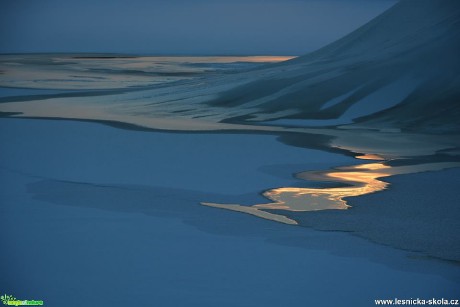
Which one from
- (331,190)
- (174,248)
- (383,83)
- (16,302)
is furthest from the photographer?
(383,83)

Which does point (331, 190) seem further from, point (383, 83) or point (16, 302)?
point (383, 83)

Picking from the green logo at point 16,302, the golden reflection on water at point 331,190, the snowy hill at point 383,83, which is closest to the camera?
the green logo at point 16,302

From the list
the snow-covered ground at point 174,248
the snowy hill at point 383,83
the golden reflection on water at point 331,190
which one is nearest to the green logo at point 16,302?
the snow-covered ground at point 174,248

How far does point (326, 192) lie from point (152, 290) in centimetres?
409

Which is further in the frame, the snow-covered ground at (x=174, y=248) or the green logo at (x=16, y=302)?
the snow-covered ground at (x=174, y=248)

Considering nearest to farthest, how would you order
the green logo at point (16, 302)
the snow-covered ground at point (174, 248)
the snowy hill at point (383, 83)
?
the green logo at point (16, 302) < the snow-covered ground at point (174, 248) < the snowy hill at point (383, 83)

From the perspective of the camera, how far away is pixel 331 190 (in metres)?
9.76

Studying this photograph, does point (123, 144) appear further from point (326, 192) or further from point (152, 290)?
point (152, 290)

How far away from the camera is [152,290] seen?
5.89 metres

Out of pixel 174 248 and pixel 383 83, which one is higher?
pixel 383 83

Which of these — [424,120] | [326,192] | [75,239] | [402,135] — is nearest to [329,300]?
[75,239]

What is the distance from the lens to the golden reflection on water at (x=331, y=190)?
28.6ft

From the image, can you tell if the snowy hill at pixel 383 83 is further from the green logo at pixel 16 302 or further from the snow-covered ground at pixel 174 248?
the green logo at pixel 16 302

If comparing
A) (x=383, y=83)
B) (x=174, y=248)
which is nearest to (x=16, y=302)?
(x=174, y=248)
